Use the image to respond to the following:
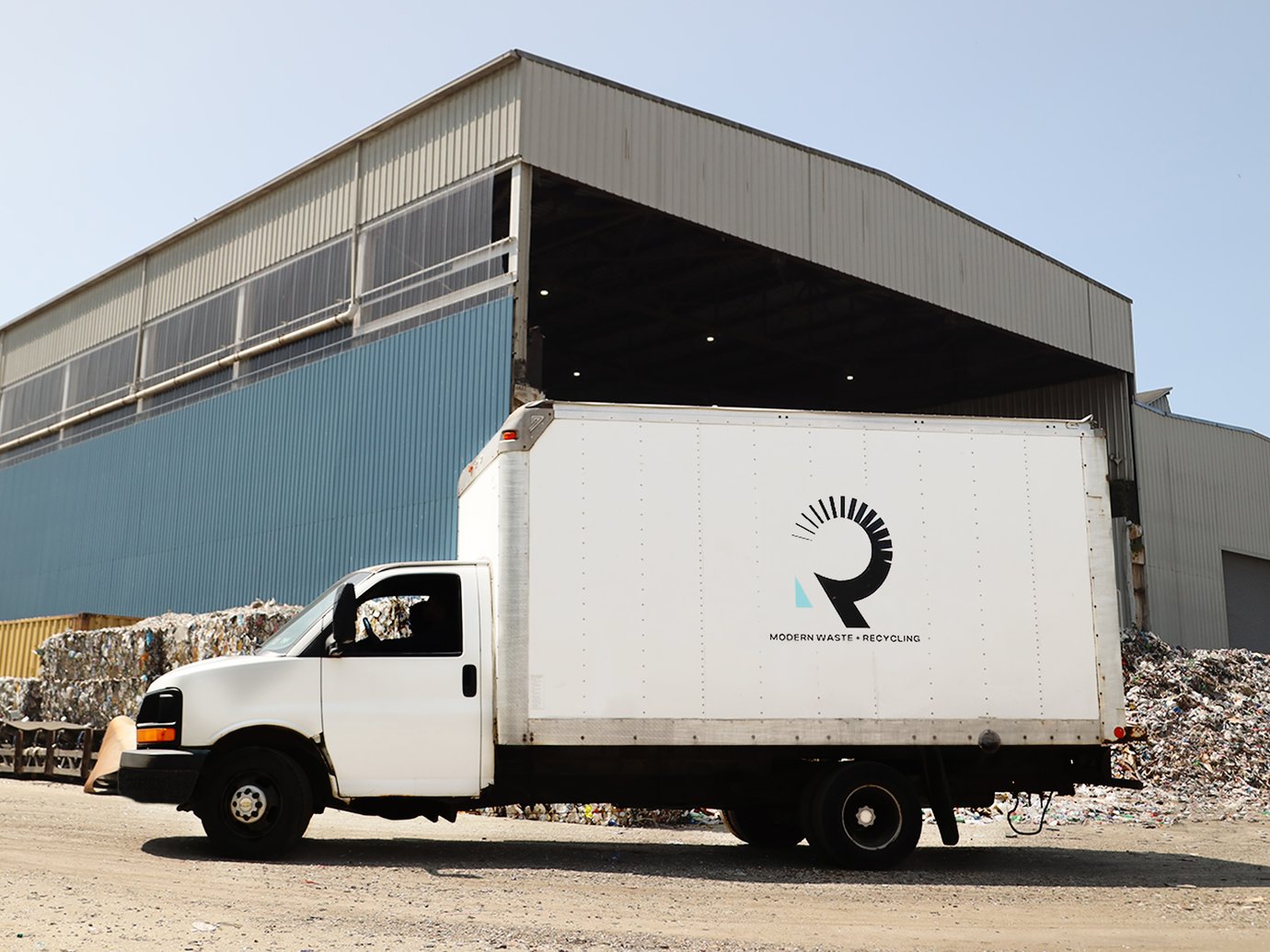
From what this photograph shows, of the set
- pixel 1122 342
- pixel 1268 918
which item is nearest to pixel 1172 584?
pixel 1122 342

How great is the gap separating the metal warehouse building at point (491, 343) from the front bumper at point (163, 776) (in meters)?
11.5

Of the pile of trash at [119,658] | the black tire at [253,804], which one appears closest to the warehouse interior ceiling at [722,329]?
the pile of trash at [119,658]

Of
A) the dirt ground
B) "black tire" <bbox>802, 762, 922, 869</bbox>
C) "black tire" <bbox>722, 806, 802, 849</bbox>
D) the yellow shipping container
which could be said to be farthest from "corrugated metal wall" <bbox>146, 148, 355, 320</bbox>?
"black tire" <bbox>802, 762, 922, 869</bbox>

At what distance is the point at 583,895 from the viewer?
8.68 meters

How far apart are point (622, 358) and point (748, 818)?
991 inches

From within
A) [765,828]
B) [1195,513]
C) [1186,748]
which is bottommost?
[765,828]

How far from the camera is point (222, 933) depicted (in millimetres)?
6703

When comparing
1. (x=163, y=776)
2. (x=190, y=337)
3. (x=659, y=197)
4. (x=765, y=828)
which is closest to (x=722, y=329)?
(x=659, y=197)

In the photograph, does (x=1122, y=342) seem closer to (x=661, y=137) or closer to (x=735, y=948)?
(x=661, y=137)

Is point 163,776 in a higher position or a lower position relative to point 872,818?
higher

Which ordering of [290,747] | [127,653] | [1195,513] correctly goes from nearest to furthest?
1. [290,747]
2. [127,653]
3. [1195,513]

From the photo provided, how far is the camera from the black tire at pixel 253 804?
962 centimetres

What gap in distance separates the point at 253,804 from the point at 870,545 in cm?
539

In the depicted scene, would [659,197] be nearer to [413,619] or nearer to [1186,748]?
[1186,748]
